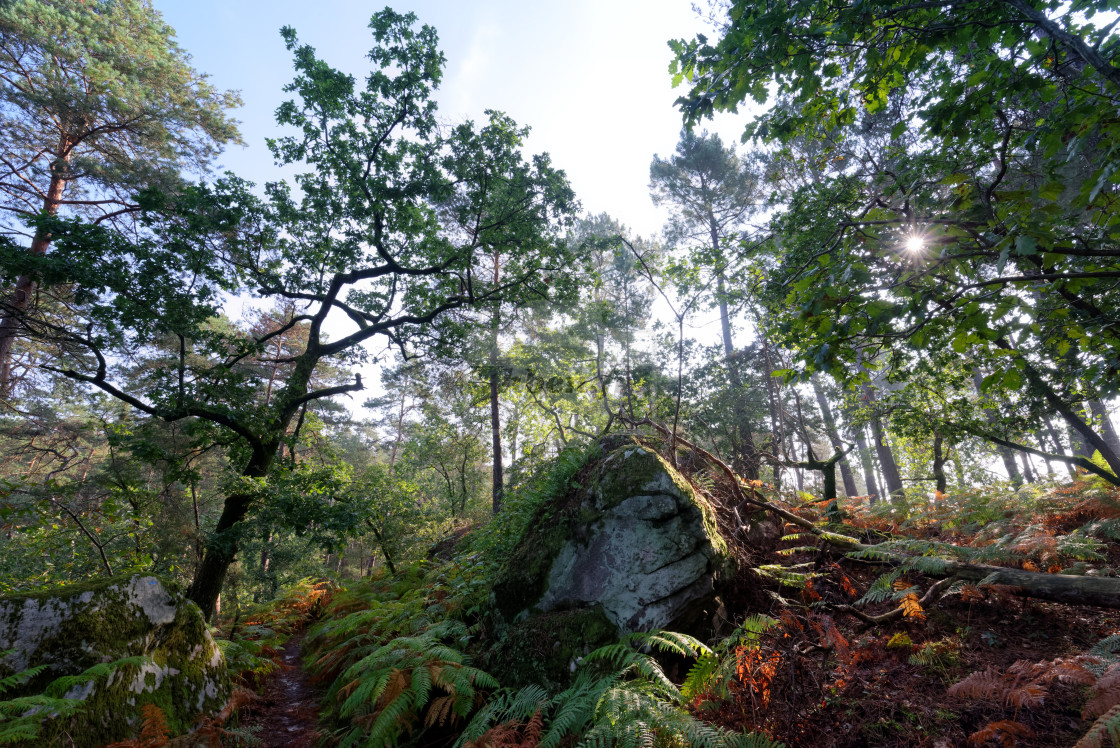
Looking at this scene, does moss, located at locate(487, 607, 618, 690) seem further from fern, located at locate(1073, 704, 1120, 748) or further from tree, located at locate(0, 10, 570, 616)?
tree, located at locate(0, 10, 570, 616)

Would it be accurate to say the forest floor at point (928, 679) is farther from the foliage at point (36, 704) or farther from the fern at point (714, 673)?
the foliage at point (36, 704)

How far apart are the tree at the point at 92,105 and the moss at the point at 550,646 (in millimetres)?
13062

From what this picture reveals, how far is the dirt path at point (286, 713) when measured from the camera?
453 centimetres

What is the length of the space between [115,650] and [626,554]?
4.61 m

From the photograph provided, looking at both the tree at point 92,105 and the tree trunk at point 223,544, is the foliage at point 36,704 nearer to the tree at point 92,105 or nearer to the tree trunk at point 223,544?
the tree trunk at point 223,544

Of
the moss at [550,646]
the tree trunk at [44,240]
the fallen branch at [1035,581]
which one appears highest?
the tree trunk at [44,240]

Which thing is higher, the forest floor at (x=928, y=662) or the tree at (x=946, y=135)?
the tree at (x=946, y=135)

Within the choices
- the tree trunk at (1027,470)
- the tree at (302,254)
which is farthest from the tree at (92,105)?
the tree trunk at (1027,470)

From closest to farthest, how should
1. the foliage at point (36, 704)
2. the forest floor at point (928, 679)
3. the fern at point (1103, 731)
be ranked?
the fern at point (1103, 731) → the forest floor at point (928, 679) → the foliage at point (36, 704)

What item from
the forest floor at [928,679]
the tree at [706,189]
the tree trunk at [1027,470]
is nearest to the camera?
the forest floor at [928,679]

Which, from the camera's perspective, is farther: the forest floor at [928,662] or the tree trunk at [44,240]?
the tree trunk at [44,240]

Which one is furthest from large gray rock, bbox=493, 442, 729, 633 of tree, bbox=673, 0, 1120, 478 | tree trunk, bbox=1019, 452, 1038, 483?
tree trunk, bbox=1019, 452, 1038, 483

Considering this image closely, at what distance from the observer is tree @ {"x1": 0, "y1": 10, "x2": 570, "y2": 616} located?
7.48 m

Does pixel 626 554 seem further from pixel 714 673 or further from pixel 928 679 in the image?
pixel 928 679
